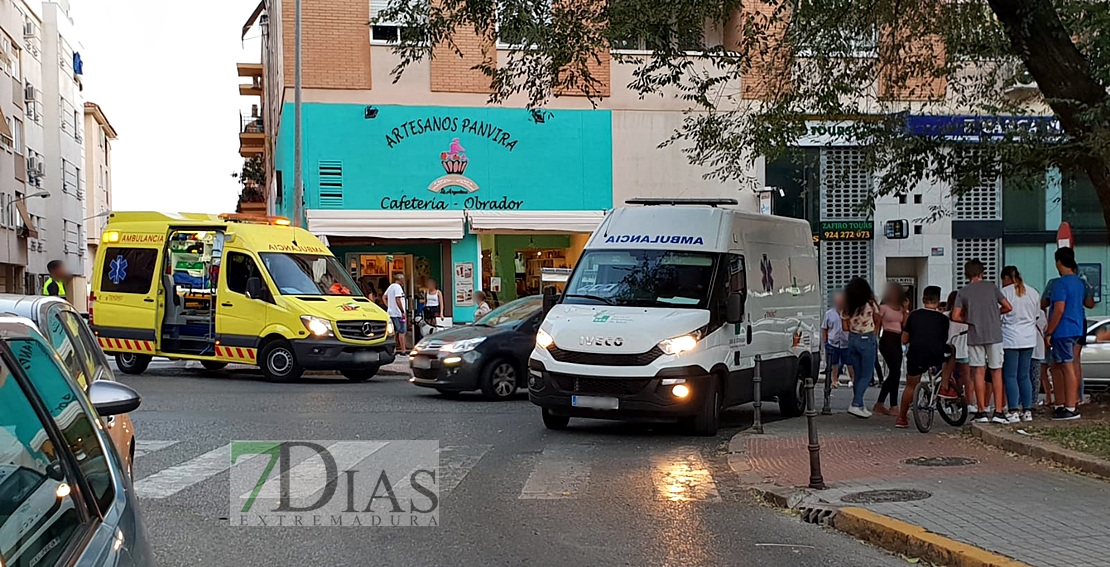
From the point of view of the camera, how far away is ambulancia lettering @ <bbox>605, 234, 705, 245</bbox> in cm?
1246

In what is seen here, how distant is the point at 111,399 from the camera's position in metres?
4.44

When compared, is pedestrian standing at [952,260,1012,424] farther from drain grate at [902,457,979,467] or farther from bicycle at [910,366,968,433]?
drain grate at [902,457,979,467]

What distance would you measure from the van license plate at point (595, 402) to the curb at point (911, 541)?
4.17 metres

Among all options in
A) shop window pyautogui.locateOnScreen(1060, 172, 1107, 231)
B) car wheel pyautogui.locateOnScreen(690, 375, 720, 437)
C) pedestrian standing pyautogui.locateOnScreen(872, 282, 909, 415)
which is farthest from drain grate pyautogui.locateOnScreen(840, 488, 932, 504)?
shop window pyautogui.locateOnScreen(1060, 172, 1107, 231)

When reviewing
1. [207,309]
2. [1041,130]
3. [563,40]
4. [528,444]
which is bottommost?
[528,444]

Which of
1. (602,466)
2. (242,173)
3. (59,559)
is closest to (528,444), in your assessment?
(602,466)

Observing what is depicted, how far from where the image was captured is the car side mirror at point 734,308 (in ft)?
38.9

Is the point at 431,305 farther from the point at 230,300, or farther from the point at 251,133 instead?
the point at 251,133

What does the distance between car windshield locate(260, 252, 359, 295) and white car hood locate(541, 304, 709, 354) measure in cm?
730

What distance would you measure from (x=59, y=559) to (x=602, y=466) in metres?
7.64

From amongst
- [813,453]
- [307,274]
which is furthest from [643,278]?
[307,274]

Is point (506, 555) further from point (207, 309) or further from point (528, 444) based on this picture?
point (207, 309)

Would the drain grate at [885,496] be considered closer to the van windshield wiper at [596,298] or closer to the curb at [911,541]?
the curb at [911,541]

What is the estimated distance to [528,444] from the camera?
11.2 meters
